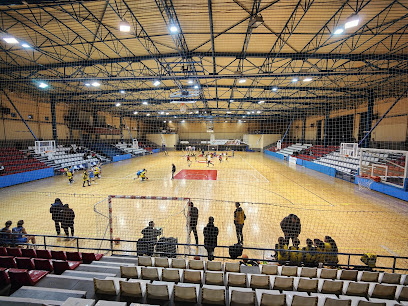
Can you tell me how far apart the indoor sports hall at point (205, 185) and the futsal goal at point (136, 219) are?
0.23ft

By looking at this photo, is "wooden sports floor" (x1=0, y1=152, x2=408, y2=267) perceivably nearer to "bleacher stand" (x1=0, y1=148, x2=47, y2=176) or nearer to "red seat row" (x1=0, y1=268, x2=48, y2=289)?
"bleacher stand" (x1=0, y1=148, x2=47, y2=176)

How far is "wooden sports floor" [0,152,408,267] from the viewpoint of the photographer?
22.1 feet

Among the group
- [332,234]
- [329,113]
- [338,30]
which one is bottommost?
[332,234]

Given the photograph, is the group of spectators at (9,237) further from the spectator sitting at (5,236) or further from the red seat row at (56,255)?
the red seat row at (56,255)

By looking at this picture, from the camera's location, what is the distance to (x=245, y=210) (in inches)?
360

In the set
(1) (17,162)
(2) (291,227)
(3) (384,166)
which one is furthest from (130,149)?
(3) (384,166)

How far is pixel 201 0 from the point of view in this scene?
683cm

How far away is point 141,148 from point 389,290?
34224 mm

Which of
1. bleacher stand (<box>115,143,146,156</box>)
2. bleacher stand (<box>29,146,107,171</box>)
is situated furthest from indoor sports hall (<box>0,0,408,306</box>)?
bleacher stand (<box>115,143,146,156</box>)


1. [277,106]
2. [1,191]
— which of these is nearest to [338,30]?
[277,106]

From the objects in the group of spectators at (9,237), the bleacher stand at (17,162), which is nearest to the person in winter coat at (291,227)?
the group of spectators at (9,237)

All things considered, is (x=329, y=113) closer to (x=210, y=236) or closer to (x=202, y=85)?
(x=202, y=85)

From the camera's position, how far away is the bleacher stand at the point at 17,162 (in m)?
14.3

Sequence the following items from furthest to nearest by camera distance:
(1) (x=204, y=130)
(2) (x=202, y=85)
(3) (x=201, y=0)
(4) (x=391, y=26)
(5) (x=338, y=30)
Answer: (1) (x=204, y=130) < (2) (x=202, y=85) < (4) (x=391, y=26) < (5) (x=338, y=30) < (3) (x=201, y=0)
